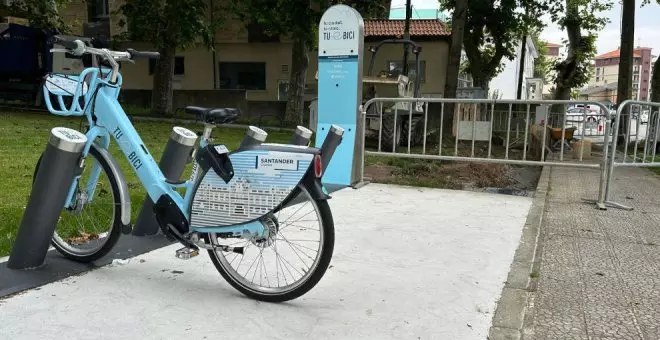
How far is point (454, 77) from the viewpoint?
1619 cm

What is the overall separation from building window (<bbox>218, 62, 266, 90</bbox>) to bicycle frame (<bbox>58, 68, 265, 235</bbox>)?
25.3 m

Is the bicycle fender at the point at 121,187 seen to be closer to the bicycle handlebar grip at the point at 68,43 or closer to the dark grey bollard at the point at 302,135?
the bicycle handlebar grip at the point at 68,43

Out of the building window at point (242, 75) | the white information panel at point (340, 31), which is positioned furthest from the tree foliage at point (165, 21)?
the white information panel at point (340, 31)

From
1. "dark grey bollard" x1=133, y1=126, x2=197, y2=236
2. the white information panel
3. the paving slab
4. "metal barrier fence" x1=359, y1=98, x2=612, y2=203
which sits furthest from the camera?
"metal barrier fence" x1=359, y1=98, x2=612, y2=203

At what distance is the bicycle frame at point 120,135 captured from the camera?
11.5ft

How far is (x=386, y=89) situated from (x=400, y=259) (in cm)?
921

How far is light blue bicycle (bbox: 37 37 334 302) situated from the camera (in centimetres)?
314

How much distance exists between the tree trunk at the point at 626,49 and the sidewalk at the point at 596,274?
1227cm

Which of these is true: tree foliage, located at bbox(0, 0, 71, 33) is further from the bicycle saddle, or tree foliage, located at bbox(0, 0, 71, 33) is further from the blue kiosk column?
the bicycle saddle

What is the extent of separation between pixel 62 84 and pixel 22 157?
215 inches

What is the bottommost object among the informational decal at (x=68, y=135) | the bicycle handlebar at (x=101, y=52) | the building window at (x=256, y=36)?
the informational decal at (x=68, y=135)

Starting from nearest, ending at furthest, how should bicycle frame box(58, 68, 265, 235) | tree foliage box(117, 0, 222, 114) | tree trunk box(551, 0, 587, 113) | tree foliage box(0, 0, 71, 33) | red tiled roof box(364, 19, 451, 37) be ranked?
bicycle frame box(58, 68, 265, 235), tree foliage box(117, 0, 222, 114), tree foliage box(0, 0, 71, 33), tree trunk box(551, 0, 587, 113), red tiled roof box(364, 19, 451, 37)

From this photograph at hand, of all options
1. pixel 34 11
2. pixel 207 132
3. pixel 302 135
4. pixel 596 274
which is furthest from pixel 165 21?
pixel 596 274

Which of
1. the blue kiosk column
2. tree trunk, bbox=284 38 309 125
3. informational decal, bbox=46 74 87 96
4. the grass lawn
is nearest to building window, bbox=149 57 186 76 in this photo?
tree trunk, bbox=284 38 309 125
